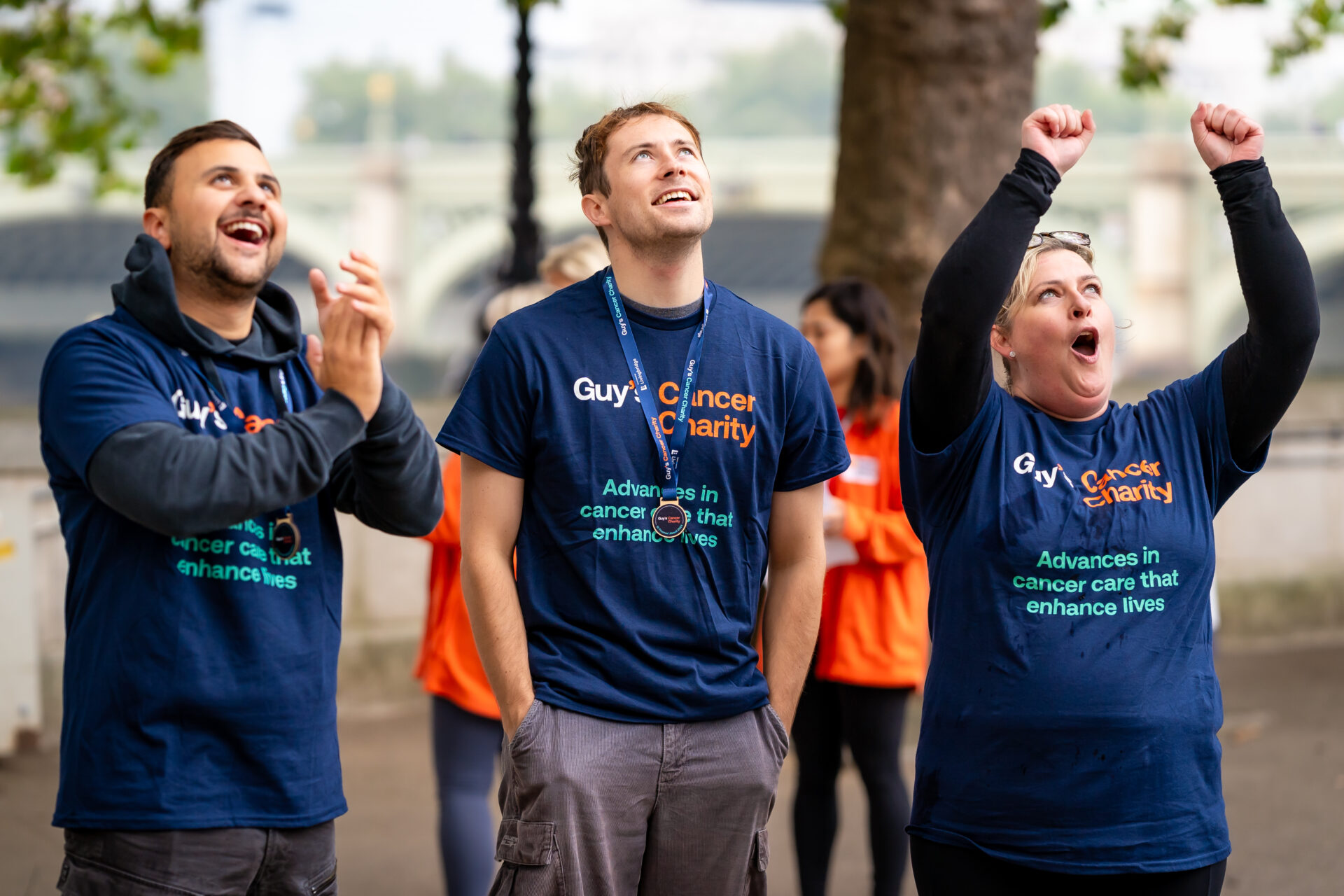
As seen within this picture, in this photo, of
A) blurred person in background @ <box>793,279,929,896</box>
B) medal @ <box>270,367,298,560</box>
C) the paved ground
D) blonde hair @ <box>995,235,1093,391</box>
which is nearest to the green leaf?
the paved ground

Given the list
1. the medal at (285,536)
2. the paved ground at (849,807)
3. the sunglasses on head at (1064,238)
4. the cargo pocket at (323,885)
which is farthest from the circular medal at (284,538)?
the paved ground at (849,807)

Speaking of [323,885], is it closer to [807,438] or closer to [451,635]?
[807,438]

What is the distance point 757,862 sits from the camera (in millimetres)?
2768

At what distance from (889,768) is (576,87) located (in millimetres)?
69227

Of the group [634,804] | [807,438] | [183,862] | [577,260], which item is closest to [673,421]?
[807,438]

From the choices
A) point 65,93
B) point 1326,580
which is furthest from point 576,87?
point 1326,580

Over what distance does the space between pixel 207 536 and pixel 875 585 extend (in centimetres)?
240

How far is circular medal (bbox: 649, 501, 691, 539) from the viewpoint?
105 inches

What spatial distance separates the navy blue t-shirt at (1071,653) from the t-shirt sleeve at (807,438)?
194 millimetres

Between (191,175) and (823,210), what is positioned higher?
(823,210)

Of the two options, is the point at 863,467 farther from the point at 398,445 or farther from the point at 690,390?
the point at 398,445

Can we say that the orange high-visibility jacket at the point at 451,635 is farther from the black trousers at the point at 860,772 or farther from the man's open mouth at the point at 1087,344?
the man's open mouth at the point at 1087,344

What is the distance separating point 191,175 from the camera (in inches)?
103

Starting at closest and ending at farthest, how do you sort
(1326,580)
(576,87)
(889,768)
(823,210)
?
(889,768)
(1326,580)
(823,210)
(576,87)
